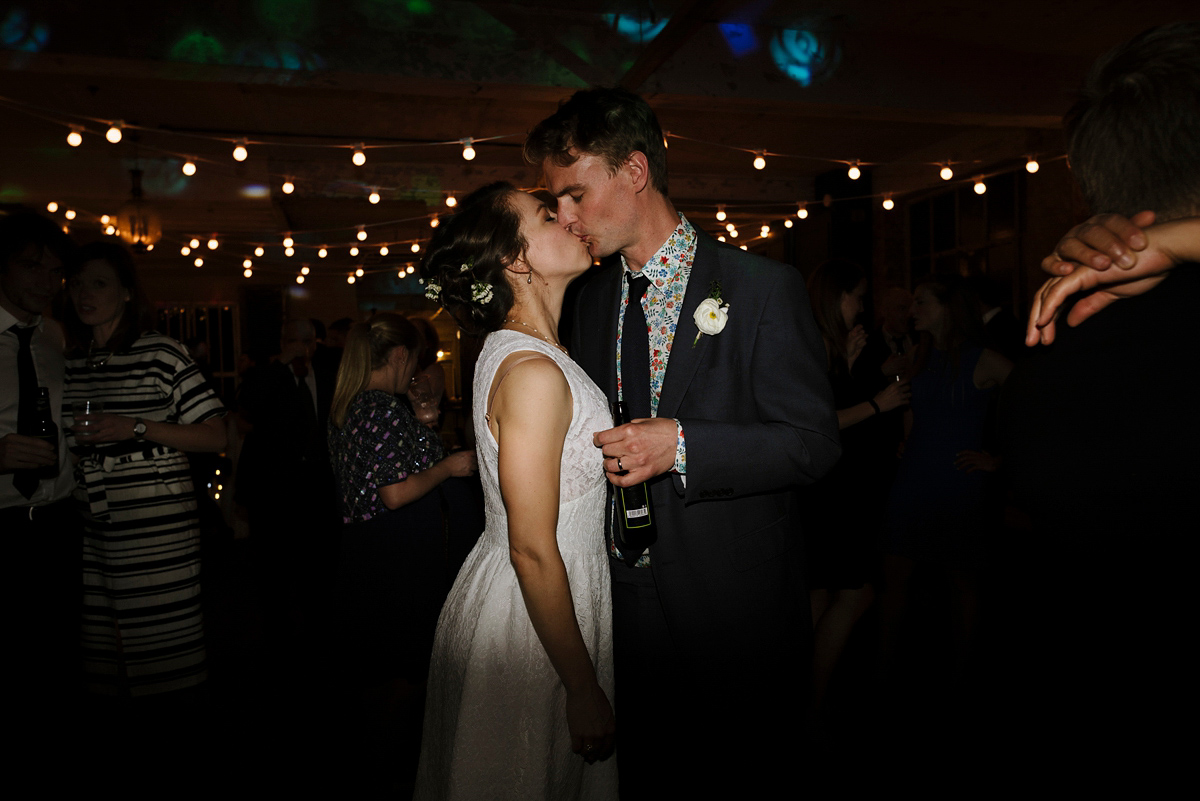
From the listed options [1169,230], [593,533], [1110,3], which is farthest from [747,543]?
[1110,3]

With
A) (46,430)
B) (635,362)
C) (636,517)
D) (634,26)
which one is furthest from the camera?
(634,26)

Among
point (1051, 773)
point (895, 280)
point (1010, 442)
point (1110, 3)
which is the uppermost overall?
point (1110, 3)

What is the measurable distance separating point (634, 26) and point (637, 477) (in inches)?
189

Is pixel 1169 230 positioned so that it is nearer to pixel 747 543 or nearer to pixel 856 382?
pixel 747 543

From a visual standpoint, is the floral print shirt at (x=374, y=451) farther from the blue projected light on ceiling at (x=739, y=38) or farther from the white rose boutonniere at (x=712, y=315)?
the blue projected light on ceiling at (x=739, y=38)

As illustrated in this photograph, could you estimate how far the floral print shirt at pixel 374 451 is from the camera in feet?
8.67

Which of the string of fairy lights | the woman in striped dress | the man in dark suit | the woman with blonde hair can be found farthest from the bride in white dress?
the string of fairy lights

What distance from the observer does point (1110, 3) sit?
5090mm

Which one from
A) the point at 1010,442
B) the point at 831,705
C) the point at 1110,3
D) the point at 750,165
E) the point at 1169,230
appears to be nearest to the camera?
the point at 1169,230

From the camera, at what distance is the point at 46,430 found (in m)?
2.48

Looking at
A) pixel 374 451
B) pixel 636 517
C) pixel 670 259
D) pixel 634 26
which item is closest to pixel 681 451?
pixel 636 517

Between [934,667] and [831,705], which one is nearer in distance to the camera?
[831,705]

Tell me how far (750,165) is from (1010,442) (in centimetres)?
913

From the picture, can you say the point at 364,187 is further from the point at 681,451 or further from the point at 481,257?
the point at 681,451
